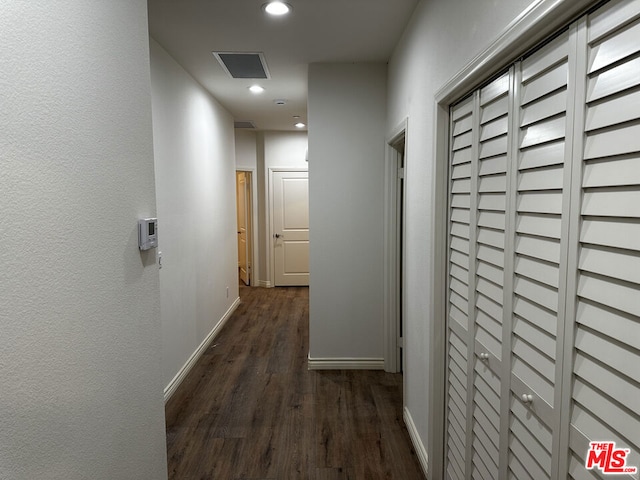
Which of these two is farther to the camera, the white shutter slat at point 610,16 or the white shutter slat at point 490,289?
the white shutter slat at point 490,289

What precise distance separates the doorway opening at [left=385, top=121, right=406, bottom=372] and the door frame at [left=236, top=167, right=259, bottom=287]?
3.90 m

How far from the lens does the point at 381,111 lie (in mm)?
→ 3523

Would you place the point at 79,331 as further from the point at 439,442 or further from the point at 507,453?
the point at 439,442

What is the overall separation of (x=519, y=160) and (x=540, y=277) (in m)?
0.35

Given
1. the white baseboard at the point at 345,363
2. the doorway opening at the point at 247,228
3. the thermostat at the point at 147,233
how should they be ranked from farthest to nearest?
the doorway opening at the point at 247,228 → the white baseboard at the point at 345,363 → the thermostat at the point at 147,233

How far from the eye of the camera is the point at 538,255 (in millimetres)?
1174

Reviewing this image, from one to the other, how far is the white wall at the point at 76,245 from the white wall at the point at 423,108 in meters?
1.19

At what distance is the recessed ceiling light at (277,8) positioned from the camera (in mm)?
2373

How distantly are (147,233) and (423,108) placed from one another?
1512 mm

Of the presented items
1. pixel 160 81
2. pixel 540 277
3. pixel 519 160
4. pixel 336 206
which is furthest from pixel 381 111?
pixel 540 277

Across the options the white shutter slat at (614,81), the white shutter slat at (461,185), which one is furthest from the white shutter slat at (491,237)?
the white shutter slat at (614,81)

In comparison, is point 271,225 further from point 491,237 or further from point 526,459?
point 526,459

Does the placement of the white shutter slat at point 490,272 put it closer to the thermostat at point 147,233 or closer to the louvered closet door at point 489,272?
A: the louvered closet door at point 489,272

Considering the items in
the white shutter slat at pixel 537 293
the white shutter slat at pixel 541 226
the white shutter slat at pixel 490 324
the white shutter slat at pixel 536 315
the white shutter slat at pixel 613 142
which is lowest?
the white shutter slat at pixel 490 324
